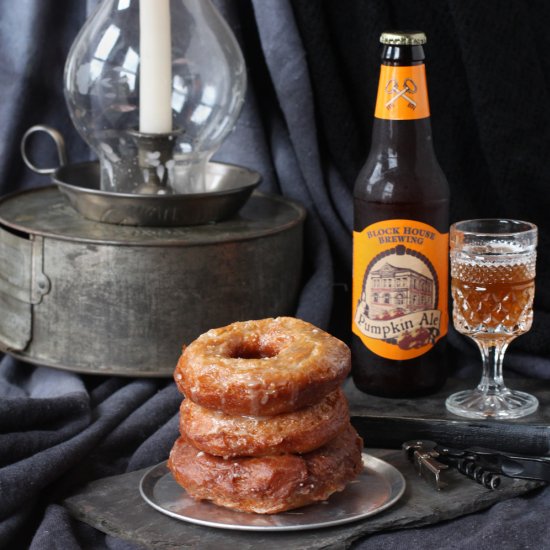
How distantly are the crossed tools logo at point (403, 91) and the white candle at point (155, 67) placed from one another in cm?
34

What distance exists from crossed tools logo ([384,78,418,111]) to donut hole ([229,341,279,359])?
0.34m

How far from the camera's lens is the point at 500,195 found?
5.31ft

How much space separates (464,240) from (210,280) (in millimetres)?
352

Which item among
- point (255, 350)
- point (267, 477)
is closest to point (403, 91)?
point (255, 350)

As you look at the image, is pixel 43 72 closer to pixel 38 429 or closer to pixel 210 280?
pixel 210 280

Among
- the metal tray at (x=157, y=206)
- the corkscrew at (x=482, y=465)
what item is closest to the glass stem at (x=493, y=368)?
the corkscrew at (x=482, y=465)

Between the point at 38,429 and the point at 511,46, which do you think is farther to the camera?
the point at 511,46

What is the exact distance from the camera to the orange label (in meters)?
1.31

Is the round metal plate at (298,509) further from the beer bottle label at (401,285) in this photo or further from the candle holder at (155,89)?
the candle holder at (155,89)

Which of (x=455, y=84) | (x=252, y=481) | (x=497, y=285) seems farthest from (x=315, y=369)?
(x=455, y=84)

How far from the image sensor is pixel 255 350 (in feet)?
3.88

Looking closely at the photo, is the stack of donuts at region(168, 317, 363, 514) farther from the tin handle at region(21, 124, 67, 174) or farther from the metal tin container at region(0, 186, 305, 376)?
the tin handle at region(21, 124, 67, 174)

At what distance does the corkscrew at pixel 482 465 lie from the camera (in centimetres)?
118

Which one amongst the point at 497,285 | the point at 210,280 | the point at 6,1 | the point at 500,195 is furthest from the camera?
the point at 6,1
